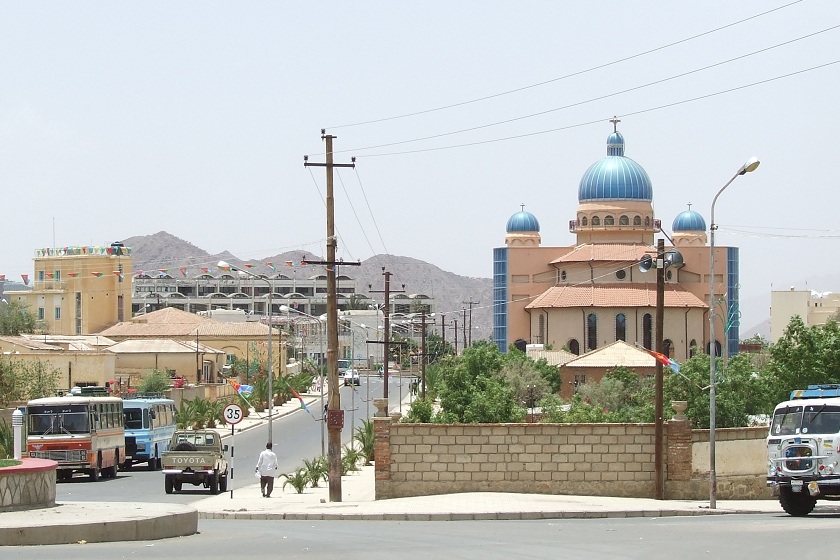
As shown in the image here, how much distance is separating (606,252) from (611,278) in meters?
2.23

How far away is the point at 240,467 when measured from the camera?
146 feet

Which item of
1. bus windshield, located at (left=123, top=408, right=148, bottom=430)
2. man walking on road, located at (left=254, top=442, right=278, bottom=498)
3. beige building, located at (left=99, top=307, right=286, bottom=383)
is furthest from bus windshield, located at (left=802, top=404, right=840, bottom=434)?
beige building, located at (left=99, top=307, right=286, bottom=383)

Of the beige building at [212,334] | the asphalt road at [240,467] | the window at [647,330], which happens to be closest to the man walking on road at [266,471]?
the asphalt road at [240,467]

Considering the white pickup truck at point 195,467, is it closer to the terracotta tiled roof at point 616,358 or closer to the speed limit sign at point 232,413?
the speed limit sign at point 232,413

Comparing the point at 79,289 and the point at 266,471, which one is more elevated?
the point at 79,289

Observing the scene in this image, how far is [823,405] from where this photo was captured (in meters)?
24.9

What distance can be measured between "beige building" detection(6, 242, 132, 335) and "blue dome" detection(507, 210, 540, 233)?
30564mm

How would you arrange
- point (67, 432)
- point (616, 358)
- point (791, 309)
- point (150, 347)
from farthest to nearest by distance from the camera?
point (791, 309) → point (150, 347) → point (616, 358) → point (67, 432)

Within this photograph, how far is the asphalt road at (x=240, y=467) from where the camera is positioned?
3198cm

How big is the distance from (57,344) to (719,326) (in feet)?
158

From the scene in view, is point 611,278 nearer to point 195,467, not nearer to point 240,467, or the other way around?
point 240,467

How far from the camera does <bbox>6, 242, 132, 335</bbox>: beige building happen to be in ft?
356

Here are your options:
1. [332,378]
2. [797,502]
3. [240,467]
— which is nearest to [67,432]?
→ [240,467]

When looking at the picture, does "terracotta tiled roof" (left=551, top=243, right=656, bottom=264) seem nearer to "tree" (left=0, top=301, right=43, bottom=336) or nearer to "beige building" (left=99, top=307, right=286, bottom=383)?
"beige building" (left=99, top=307, right=286, bottom=383)
